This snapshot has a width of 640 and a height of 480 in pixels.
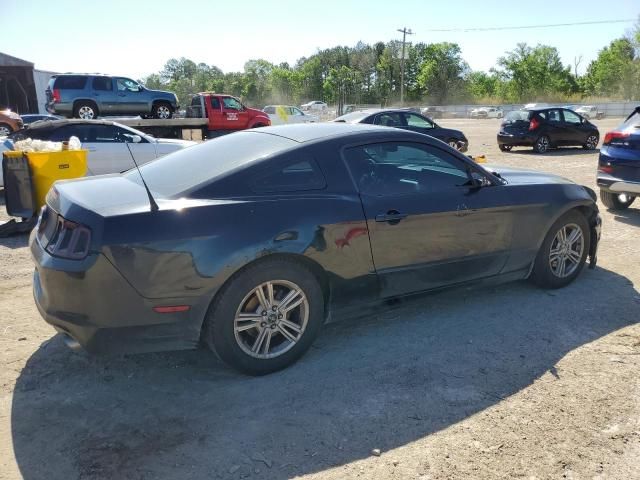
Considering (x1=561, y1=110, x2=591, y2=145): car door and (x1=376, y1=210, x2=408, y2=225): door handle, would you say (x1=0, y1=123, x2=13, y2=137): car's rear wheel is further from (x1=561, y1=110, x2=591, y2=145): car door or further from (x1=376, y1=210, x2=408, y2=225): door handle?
(x1=561, y1=110, x2=591, y2=145): car door

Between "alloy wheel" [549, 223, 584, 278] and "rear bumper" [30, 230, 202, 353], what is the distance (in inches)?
128

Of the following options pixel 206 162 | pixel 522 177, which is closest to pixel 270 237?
pixel 206 162

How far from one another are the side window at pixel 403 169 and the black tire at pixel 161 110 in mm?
16406

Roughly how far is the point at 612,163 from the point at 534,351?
4937mm

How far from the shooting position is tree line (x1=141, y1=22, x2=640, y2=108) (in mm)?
76312

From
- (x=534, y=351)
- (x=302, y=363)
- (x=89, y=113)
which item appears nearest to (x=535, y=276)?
(x=534, y=351)

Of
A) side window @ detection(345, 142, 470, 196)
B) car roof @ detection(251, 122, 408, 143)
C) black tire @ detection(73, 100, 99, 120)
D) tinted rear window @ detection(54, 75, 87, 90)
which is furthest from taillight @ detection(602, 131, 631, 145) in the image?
tinted rear window @ detection(54, 75, 87, 90)

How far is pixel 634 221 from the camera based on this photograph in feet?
24.3

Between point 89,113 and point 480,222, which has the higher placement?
point 89,113

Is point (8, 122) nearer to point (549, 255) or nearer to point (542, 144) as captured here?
point (549, 255)

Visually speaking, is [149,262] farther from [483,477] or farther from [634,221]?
[634,221]

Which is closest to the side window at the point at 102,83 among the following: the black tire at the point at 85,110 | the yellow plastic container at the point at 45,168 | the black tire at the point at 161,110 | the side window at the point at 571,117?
the black tire at the point at 85,110

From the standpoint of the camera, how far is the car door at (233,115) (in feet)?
62.0

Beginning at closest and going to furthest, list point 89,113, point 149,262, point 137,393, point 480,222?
point 149,262 → point 137,393 → point 480,222 → point 89,113
